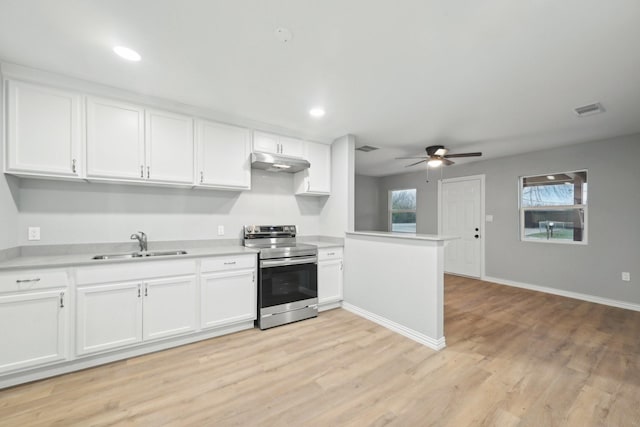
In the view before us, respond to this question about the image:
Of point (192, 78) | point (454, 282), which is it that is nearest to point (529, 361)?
point (454, 282)

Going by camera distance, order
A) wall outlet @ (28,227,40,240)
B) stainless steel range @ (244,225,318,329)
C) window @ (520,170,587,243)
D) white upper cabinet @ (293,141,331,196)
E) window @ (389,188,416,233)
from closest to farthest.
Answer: wall outlet @ (28,227,40,240) → stainless steel range @ (244,225,318,329) → white upper cabinet @ (293,141,331,196) → window @ (520,170,587,243) → window @ (389,188,416,233)

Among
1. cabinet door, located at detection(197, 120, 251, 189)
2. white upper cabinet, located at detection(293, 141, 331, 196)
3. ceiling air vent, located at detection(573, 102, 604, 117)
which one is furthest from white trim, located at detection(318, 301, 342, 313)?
ceiling air vent, located at detection(573, 102, 604, 117)

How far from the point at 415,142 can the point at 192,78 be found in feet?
10.7

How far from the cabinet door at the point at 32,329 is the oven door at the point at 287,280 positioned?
1.66 m

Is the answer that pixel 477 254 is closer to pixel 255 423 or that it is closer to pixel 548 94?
pixel 548 94

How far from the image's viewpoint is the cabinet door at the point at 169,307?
2.38 meters

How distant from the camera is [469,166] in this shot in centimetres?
548

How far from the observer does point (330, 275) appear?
3549 mm

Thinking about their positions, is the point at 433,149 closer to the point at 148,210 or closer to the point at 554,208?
the point at 554,208

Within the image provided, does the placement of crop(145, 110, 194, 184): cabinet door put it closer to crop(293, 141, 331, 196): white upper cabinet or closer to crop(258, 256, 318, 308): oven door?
crop(258, 256, 318, 308): oven door

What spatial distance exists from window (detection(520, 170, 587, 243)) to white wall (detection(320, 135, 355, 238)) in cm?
345

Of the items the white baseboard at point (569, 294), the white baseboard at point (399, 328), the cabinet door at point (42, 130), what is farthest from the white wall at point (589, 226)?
the cabinet door at point (42, 130)

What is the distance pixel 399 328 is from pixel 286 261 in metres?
1.49

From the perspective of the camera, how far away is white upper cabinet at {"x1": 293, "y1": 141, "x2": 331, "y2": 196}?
A: 367 centimetres
